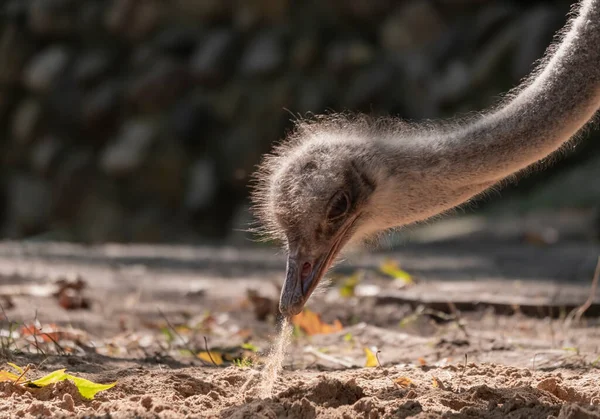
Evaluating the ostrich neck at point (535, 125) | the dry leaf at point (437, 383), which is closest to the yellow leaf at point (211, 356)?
the dry leaf at point (437, 383)

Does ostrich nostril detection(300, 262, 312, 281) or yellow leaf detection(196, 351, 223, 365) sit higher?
ostrich nostril detection(300, 262, 312, 281)

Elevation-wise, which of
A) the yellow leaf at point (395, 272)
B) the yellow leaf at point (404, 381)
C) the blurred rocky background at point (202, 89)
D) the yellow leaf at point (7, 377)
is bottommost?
the yellow leaf at point (7, 377)

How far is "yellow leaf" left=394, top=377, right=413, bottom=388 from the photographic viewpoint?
8.18 ft

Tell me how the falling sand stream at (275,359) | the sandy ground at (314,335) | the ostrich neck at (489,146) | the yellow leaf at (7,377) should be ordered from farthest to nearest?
the ostrich neck at (489,146) → the falling sand stream at (275,359) → the yellow leaf at (7,377) → the sandy ground at (314,335)

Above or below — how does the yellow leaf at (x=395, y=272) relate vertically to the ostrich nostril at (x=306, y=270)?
above

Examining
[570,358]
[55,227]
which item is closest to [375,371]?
[570,358]

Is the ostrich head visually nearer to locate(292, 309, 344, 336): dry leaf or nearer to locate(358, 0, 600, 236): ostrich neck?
locate(358, 0, 600, 236): ostrich neck

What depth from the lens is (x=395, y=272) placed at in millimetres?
4793

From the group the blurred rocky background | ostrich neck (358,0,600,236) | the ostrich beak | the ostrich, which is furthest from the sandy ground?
the blurred rocky background

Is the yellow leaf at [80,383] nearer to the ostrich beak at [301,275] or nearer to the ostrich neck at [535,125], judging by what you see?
the ostrich beak at [301,275]

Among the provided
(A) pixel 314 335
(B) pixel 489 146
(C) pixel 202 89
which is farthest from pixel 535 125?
(C) pixel 202 89

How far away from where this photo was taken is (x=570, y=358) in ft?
9.68

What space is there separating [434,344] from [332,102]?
4606 millimetres

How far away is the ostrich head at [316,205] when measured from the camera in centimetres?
262
